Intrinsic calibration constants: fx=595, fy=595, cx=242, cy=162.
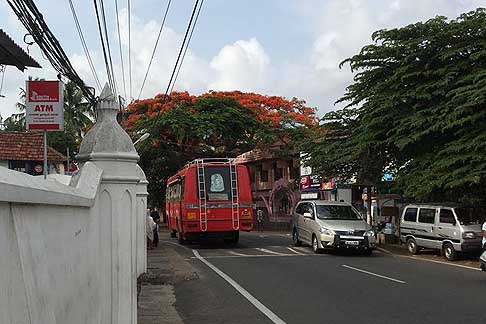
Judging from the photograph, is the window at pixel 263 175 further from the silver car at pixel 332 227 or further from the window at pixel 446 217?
the window at pixel 446 217

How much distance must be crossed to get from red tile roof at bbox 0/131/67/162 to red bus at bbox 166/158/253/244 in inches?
340

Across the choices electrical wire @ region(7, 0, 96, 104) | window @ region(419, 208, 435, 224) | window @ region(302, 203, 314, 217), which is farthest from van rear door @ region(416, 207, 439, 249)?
electrical wire @ region(7, 0, 96, 104)

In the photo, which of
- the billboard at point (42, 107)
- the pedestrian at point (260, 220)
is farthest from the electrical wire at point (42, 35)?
the pedestrian at point (260, 220)

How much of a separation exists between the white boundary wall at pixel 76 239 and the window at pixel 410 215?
15819 millimetres

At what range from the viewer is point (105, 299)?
5.21 m

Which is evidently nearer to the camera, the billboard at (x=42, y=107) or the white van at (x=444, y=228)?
the billboard at (x=42, y=107)

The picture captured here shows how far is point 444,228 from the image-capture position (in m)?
18.2

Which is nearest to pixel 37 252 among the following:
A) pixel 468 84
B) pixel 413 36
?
pixel 468 84

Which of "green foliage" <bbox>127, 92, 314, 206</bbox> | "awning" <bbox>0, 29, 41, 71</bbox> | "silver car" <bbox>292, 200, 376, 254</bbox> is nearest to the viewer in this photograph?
"awning" <bbox>0, 29, 41, 71</bbox>

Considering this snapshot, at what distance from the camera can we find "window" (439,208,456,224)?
713 inches

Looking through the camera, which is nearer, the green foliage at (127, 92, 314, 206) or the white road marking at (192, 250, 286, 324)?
the white road marking at (192, 250, 286, 324)

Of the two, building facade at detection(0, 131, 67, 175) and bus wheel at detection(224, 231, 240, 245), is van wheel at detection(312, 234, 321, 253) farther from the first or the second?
building facade at detection(0, 131, 67, 175)

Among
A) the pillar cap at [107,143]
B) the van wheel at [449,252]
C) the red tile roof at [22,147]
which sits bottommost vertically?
the van wheel at [449,252]

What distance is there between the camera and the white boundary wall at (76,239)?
265cm
